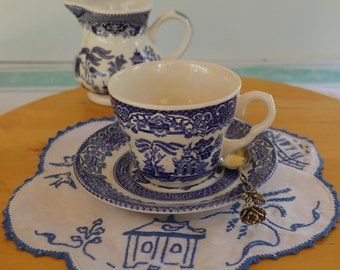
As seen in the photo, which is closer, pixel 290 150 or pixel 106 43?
pixel 290 150

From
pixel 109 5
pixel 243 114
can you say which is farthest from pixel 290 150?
pixel 109 5

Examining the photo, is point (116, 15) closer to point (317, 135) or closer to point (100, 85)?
point (100, 85)

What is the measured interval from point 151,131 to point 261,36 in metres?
1.04

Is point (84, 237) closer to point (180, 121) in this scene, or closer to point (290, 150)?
point (180, 121)

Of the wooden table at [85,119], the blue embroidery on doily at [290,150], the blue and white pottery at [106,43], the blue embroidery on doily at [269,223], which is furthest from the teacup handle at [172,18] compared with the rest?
the blue embroidery on doily at [269,223]

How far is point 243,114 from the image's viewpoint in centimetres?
49

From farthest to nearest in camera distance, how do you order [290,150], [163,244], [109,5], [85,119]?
1. [109,5]
2. [85,119]
3. [290,150]
4. [163,244]

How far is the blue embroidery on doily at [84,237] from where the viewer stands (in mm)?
411

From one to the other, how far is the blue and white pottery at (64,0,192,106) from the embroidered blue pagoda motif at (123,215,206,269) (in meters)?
0.34

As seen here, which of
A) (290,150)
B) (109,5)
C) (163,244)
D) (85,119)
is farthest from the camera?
(109,5)

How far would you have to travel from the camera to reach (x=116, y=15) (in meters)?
0.69

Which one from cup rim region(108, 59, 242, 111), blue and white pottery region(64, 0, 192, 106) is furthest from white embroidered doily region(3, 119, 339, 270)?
blue and white pottery region(64, 0, 192, 106)

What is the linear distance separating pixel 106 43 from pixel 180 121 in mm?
334

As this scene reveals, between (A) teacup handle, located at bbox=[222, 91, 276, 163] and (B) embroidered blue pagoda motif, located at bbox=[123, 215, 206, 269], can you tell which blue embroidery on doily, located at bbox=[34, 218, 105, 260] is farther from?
(A) teacup handle, located at bbox=[222, 91, 276, 163]
